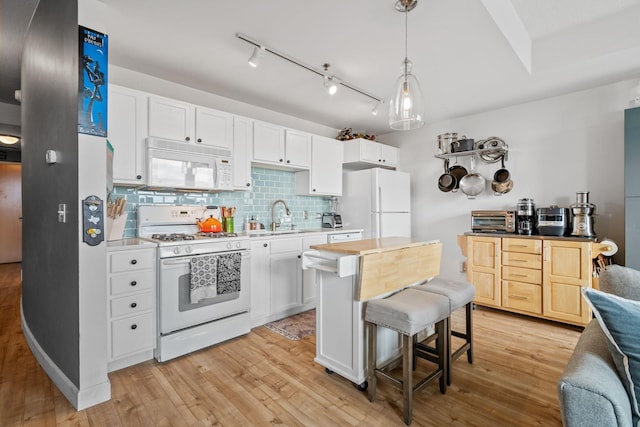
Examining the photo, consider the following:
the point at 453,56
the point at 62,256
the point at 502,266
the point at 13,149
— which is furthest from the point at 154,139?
the point at 13,149

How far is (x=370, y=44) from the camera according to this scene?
252cm

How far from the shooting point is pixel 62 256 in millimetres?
2107

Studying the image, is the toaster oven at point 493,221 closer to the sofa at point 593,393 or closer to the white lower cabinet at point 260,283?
the white lower cabinet at point 260,283

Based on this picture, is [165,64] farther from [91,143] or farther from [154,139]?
[91,143]

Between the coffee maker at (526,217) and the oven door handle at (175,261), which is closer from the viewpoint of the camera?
the oven door handle at (175,261)

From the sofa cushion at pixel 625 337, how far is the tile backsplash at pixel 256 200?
10.9ft

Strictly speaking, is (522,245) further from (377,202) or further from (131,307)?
(131,307)

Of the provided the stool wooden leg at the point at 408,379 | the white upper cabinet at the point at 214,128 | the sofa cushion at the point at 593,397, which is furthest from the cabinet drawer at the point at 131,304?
the sofa cushion at the point at 593,397

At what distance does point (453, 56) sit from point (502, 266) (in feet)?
8.01

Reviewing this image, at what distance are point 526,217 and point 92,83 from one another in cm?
432

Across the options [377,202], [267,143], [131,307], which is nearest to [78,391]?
[131,307]

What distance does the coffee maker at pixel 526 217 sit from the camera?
3580 millimetres

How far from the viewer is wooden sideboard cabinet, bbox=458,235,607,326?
10.3 feet

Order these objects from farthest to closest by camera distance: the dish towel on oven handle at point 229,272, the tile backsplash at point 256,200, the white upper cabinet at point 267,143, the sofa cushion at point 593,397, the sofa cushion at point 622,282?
1. the white upper cabinet at point 267,143
2. the tile backsplash at point 256,200
3. the dish towel on oven handle at point 229,272
4. the sofa cushion at point 622,282
5. the sofa cushion at point 593,397
